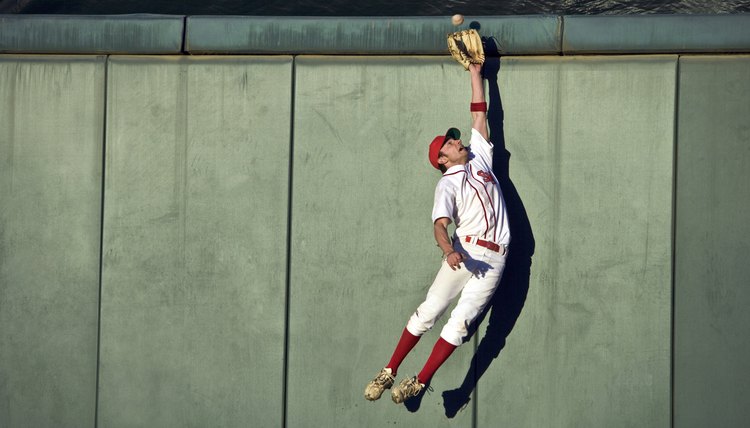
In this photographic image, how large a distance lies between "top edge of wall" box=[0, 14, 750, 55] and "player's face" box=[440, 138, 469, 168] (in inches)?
24.7

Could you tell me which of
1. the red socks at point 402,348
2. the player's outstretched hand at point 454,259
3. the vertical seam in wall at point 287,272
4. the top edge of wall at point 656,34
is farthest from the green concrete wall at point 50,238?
the top edge of wall at point 656,34

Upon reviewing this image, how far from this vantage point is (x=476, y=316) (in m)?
5.27

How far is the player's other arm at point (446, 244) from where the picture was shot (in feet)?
15.9

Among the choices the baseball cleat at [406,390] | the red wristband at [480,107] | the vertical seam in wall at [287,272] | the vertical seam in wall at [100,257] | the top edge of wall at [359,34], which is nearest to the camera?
the baseball cleat at [406,390]

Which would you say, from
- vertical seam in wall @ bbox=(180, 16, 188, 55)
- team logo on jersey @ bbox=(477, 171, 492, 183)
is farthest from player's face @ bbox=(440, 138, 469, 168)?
vertical seam in wall @ bbox=(180, 16, 188, 55)

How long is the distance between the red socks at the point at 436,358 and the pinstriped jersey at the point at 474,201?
0.62 meters

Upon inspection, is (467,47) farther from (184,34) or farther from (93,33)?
(93,33)

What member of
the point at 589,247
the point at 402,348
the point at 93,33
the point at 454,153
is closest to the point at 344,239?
the point at 402,348

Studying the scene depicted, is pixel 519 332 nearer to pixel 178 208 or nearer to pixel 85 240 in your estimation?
pixel 178 208

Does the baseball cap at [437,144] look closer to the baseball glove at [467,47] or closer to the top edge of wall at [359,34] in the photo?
the baseball glove at [467,47]

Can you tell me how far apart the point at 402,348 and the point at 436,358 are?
202 millimetres

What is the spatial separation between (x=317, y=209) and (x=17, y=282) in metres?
1.96

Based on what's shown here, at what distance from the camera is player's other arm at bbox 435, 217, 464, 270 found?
4855mm

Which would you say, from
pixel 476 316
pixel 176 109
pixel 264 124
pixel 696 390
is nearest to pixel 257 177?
pixel 264 124
